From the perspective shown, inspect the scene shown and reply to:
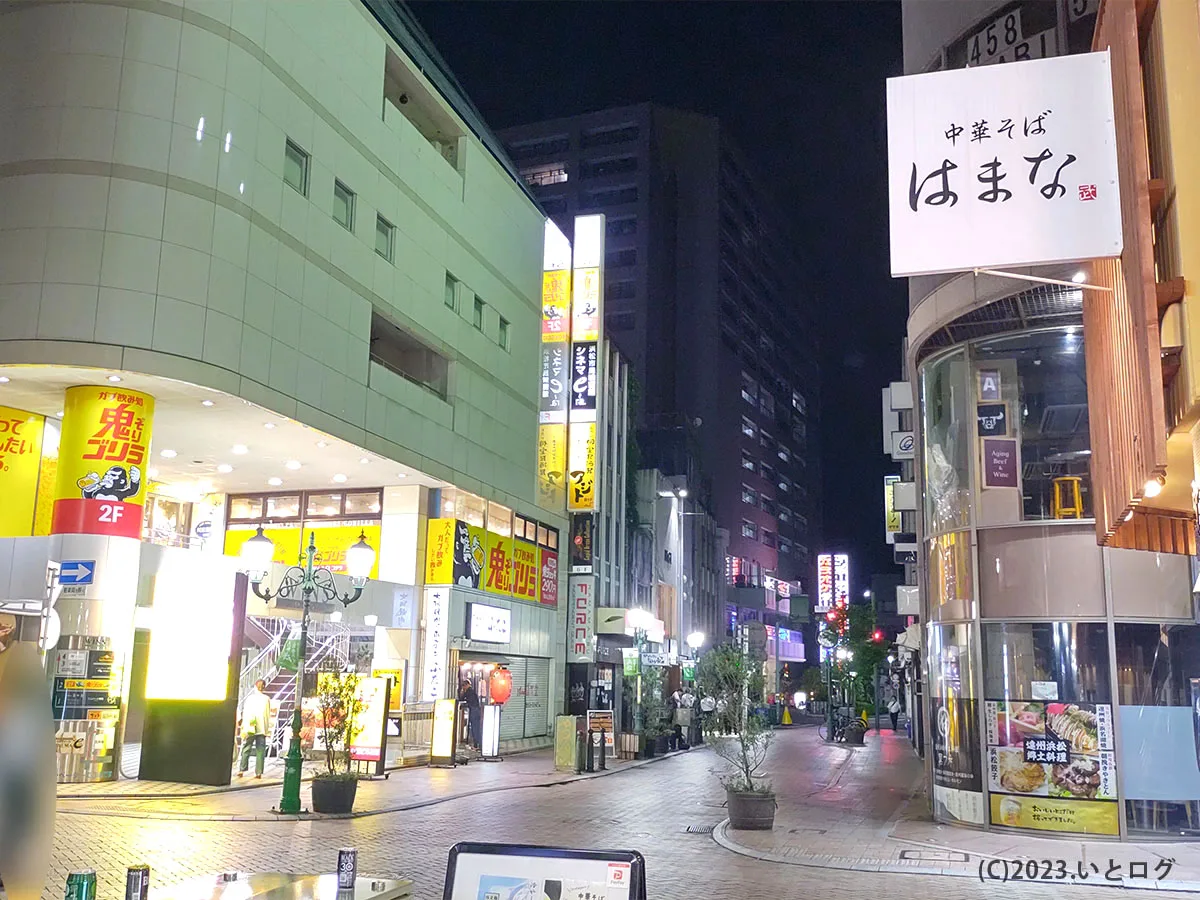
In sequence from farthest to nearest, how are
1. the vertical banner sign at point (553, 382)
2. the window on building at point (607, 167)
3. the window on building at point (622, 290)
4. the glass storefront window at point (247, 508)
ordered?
the window on building at point (607, 167), the window on building at point (622, 290), the vertical banner sign at point (553, 382), the glass storefront window at point (247, 508)

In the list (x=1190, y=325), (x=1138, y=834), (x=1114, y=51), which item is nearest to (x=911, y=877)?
(x=1138, y=834)

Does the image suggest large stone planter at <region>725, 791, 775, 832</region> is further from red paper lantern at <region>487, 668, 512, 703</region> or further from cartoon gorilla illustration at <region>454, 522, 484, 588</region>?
red paper lantern at <region>487, 668, 512, 703</region>

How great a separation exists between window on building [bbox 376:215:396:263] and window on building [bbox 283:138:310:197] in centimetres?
334

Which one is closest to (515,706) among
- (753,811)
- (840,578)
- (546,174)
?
(753,811)

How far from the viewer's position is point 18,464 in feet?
75.0

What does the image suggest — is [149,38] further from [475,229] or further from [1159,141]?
[1159,141]

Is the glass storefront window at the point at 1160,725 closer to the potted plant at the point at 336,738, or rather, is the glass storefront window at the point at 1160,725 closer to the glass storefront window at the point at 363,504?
the potted plant at the point at 336,738

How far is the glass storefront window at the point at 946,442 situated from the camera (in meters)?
16.7

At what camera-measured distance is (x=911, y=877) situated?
1233 cm

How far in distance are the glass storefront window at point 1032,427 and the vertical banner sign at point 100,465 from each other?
597 inches

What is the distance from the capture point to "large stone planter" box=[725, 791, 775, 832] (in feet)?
51.0

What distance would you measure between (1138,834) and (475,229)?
23.5 m

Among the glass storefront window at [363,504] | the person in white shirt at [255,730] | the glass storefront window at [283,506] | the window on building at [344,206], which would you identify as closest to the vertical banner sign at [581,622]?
the glass storefront window at [363,504]

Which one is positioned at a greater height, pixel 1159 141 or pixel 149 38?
pixel 149 38
